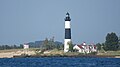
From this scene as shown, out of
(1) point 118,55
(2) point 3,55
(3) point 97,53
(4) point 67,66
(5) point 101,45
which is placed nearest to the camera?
(4) point 67,66

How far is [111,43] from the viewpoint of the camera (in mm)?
156375

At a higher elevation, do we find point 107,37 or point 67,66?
point 107,37

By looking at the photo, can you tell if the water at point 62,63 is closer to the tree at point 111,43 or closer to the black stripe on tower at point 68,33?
the black stripe on tower at point 68,33

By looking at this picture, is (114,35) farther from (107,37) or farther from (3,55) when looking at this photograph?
(3,55)

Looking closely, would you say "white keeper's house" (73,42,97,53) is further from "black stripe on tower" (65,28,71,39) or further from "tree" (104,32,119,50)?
"black stripe on tower" (65,28,71,39)

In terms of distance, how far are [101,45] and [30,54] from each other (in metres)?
21.1

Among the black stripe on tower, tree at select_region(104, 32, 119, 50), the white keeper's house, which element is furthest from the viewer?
tree at select_region(104, 32, 119, 50)

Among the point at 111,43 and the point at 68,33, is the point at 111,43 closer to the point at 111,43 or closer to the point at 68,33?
the point at 111,43

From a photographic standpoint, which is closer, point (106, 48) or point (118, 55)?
point (118, 55)

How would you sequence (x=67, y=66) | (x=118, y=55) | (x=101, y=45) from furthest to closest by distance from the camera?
1. (x=101, y=45)
2. (x=118, y=55)
3. (x=67, y=66)

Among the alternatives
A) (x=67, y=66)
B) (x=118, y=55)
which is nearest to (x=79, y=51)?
(x=118, y=55)

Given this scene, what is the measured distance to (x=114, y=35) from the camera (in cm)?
16038

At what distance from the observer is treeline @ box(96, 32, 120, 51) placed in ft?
511

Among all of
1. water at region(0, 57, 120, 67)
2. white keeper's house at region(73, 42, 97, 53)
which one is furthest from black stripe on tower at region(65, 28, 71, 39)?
water at region(0, 57, 120, 67)
